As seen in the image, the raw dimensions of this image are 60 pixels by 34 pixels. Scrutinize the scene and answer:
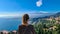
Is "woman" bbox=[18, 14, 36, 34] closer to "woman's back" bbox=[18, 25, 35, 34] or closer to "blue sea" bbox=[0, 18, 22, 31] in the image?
Answer: "woman's back" bbox=[18, 25, 35, 34]

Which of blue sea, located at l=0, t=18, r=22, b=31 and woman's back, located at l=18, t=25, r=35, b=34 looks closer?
woman's back, located at l=18, t=25, r=35, b=34

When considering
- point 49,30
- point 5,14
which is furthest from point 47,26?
point 5,14

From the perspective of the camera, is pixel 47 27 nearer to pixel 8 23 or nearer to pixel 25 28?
pixel 8 23

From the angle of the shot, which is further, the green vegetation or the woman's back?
the green vegetation

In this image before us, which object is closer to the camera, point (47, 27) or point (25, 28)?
point (25, 28)

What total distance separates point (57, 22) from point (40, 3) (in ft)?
2.50

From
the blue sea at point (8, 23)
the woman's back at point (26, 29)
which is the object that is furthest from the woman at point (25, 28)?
the blue sea at point (8, 23)

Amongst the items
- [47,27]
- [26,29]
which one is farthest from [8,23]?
[26,29]

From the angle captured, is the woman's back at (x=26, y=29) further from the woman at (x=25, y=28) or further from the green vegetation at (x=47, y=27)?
the green vegetation at (x=47, y=27)

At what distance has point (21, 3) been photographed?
22.3ft

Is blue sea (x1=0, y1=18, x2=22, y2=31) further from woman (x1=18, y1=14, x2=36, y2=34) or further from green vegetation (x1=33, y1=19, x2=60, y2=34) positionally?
woman (x1=18, y1=14, x2=36, y2=34)

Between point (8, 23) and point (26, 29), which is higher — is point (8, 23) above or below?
above

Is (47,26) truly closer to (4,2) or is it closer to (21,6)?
(21,6)

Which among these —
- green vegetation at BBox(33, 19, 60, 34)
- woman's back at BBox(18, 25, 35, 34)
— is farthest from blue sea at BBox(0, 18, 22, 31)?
woman's back at BBox(18, 25, 35, 34)
